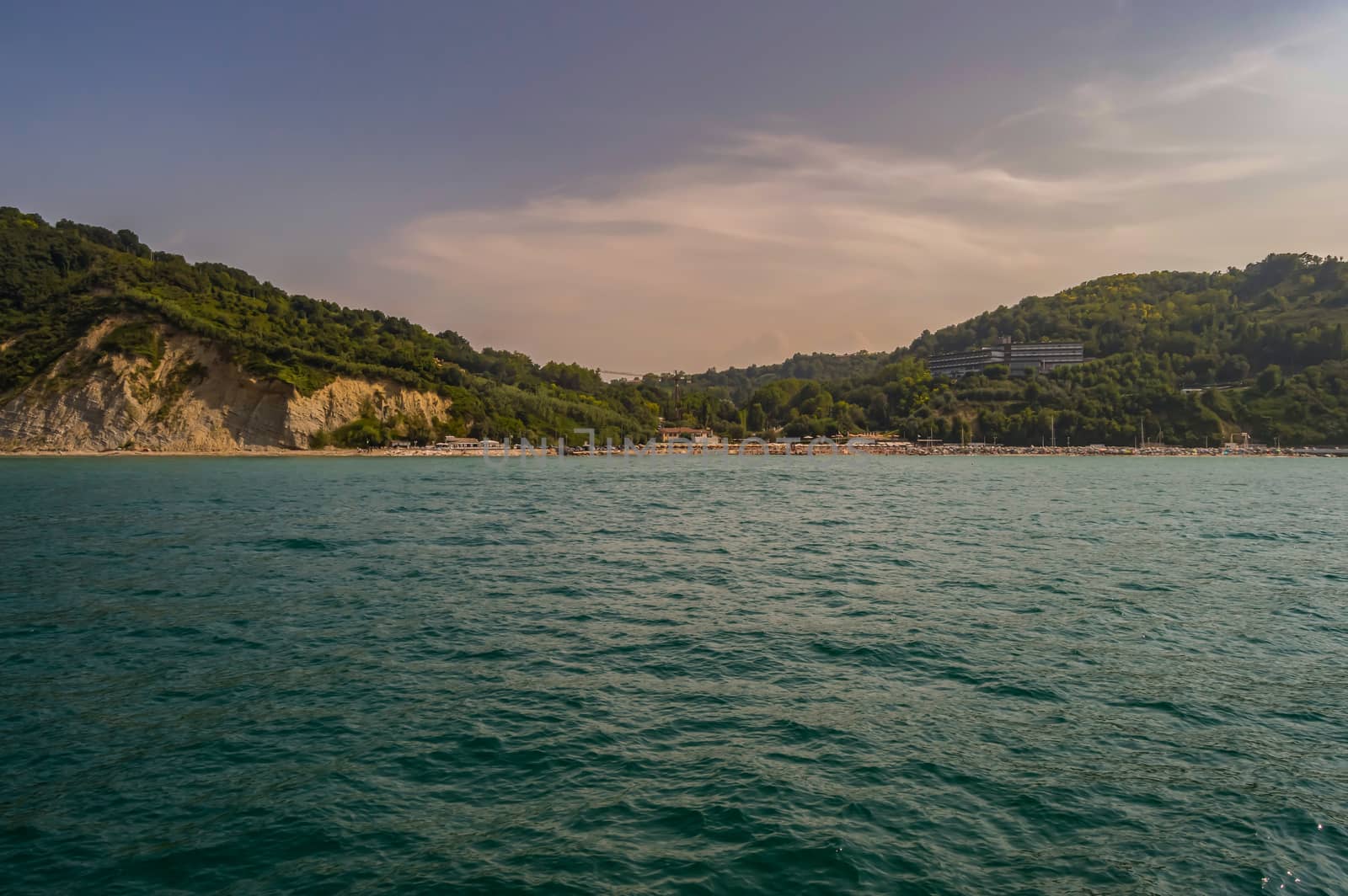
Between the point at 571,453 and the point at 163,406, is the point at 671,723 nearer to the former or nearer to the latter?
the point at 163,406

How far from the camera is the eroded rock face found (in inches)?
4173

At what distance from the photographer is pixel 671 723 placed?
11000mm

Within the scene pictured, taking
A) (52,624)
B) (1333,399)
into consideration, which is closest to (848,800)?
(52,624)

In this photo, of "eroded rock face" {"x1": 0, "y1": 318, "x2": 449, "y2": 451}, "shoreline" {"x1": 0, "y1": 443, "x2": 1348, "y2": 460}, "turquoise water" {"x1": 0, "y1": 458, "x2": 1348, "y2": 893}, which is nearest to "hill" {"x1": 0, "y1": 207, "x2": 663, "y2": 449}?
"eroded rock face" {"x1": 0, "y1": 318, "x2": 449, "y2": 451}

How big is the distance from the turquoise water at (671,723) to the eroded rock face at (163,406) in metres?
101

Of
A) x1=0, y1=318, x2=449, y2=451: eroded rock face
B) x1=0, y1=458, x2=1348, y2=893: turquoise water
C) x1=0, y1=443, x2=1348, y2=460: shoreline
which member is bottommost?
x1=0, y1=458, x2=1348, y2=893: turquoise water

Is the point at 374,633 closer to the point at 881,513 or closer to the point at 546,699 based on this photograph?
the point at 546,699

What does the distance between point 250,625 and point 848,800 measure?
1342cm

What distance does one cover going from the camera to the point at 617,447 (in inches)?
7554

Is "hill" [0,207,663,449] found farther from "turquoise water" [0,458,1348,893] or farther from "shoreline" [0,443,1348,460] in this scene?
"turquoise water" [0,458,1348,893]

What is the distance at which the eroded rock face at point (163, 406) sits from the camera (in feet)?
348

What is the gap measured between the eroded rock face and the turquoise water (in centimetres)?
10100

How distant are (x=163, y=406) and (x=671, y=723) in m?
126

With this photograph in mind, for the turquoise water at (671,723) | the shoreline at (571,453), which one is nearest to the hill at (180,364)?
the shoreline at (571,453)
